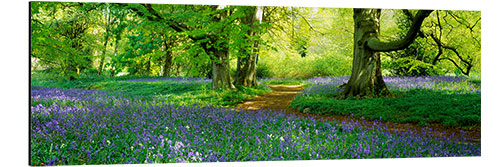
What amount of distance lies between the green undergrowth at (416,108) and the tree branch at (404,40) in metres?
1.05

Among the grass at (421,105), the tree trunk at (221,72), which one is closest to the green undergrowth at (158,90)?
the tree trunk at (221,72)

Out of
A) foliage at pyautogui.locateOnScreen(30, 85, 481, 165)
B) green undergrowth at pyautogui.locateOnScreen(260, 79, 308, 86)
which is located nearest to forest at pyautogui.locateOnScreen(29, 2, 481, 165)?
foliage at pyautogui.locateOnScreen(30, 85, 481, 165)

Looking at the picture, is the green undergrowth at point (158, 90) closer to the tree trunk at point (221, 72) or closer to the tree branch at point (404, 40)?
the tree trunk at point (221, 72)

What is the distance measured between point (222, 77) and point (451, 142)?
5.42 meters

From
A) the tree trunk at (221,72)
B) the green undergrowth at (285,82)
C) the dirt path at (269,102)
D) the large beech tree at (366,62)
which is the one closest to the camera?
the large beech tree at (366,62)

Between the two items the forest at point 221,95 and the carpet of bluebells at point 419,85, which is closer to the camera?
the forest at point 221,95

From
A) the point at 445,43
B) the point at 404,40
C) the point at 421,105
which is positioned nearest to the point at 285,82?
the point at 445,43

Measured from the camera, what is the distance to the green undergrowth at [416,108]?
16.6 feet

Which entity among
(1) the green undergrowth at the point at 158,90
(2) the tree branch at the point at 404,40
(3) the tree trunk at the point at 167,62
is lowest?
(1) the green undergrowth at the point at 158,90

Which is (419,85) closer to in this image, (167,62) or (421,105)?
(421,105)

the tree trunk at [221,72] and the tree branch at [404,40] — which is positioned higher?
the tree branch at [404,40]

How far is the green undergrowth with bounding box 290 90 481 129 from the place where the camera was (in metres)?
5.05

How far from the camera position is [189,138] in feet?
13.0
